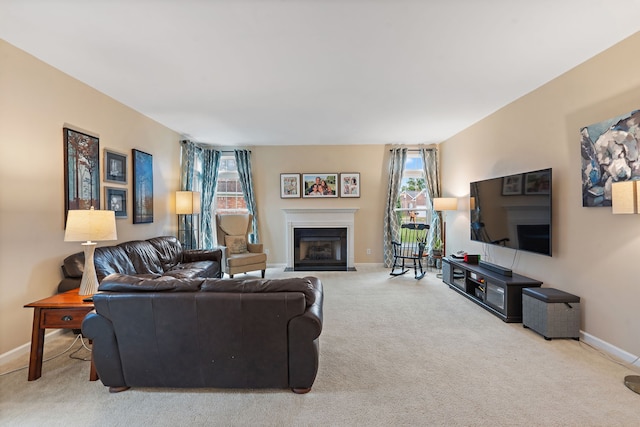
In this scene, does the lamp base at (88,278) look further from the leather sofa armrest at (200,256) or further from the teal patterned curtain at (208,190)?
the teal patterned curtain at (208,190)

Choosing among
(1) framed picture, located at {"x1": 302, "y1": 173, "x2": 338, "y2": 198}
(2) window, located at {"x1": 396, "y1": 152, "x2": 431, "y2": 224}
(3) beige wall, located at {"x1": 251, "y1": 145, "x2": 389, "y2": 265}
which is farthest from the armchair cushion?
(2) window, located at {"x1": 396, "y1": 152, "x2": 431, "y2": 224}

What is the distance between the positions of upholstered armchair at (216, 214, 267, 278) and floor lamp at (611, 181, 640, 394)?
464 cm

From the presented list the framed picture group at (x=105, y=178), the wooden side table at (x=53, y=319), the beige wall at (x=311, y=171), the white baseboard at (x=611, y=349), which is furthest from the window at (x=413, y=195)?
the wooden side table at (x=53, y=319)

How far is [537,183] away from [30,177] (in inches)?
198

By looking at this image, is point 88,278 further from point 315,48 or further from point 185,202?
point 185,202

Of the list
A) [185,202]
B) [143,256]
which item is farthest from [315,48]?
[185,202]

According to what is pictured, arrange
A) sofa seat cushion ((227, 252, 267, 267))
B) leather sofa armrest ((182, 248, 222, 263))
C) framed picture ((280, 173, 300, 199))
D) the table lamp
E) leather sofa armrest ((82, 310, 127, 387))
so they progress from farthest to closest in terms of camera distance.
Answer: framed picture ((280, 173, 300, 199)) < sofa seat cushion ((227, 252, 267, 267)) < leather sofa armrest ((182, 248, 222, 263)) < the table lamp < leather sofa armrest ((82, 310, 127, 387))

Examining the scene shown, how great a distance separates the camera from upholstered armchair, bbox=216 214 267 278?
202 inches

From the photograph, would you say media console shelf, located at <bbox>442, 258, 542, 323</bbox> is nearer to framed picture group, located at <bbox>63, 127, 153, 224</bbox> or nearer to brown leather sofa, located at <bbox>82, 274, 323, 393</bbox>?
brown leather sofa, located at <bbox>82, 274, 323, 393</bbox>

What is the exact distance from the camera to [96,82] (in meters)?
3.23

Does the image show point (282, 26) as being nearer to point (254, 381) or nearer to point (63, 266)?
point (254, 381)

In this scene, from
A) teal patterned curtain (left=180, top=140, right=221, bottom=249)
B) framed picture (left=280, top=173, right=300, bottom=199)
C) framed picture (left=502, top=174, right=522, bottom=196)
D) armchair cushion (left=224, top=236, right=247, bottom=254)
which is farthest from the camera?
framed picture (left=280, top=173, right=300, bottom=199)

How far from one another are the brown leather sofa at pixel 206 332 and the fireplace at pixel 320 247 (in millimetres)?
4265

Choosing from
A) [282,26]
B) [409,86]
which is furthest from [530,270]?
[282,26]
